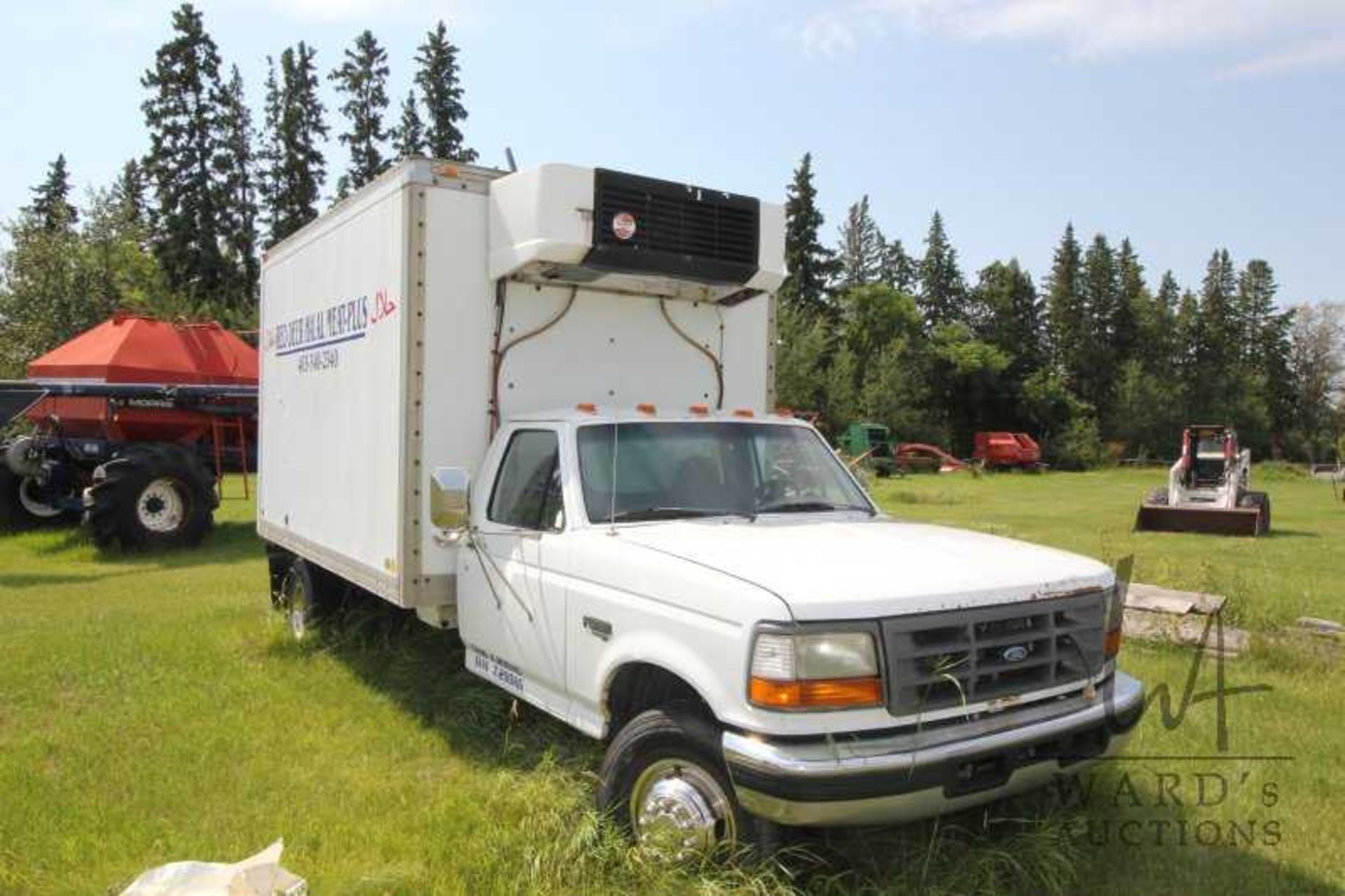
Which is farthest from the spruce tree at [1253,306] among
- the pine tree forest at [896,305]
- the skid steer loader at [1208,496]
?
the skid steer loader at [1208,496]

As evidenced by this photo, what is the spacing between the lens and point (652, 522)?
461 cm

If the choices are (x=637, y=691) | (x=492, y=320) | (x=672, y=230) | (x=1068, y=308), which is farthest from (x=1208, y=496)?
(x=1068, y=308)

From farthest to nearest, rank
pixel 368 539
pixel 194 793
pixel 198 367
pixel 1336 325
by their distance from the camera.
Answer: pixel 1336 325
pixel 198 367
pixel 368 539
pixel 194 793

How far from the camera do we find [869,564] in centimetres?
379

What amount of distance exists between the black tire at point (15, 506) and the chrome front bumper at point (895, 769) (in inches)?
588

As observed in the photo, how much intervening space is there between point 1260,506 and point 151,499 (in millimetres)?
18008

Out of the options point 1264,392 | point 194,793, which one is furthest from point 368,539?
point 1264,392

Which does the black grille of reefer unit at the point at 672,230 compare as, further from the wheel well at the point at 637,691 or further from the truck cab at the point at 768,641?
the wheel well at the point at 637,691

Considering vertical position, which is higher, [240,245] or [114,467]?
[240,245]

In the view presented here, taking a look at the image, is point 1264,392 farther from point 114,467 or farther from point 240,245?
point 114,467

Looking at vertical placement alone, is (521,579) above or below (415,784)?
above

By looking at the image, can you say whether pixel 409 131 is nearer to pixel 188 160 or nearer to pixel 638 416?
pixel 188 160

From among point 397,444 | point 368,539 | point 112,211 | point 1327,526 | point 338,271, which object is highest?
point 112,211

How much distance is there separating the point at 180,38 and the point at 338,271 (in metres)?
53.7
